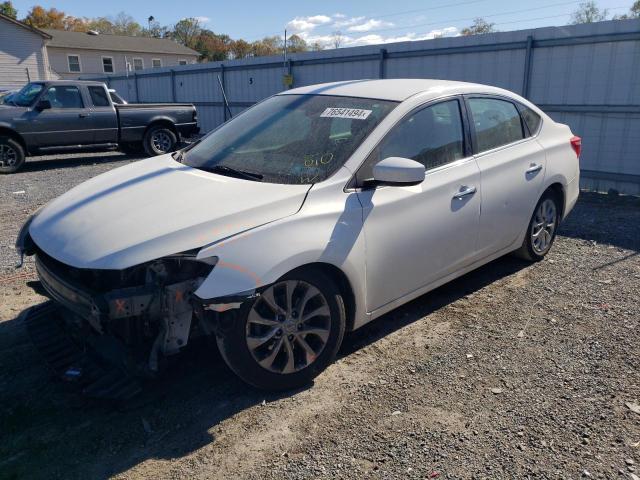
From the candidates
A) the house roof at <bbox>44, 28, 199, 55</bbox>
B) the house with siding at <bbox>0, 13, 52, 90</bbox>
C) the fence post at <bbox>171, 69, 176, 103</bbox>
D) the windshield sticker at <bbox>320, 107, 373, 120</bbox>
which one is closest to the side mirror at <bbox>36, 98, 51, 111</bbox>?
the fence post at <bbox>171, 69, 176, 103</bbox>

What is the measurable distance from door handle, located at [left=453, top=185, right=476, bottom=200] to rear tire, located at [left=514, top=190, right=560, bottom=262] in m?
1.19

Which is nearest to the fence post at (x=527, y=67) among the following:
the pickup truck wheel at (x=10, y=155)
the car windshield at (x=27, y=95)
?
the car windshield at (x=27, y=95)

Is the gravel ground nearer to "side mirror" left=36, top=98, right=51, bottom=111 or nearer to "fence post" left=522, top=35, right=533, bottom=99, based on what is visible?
"fence post" left=522, top=35, right=533, bottom=99

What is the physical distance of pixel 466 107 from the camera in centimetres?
425

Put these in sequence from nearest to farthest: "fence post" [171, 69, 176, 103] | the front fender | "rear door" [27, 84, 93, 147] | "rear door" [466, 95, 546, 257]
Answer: the front fender, "rear door" [466, 95, 546, 257], "rear door" [27, 84, 93, 147], "fence post" [171, 69, 176, 103]

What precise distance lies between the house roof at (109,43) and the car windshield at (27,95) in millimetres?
34666

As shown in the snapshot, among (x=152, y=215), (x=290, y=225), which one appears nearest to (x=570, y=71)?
(x=290, y=225)

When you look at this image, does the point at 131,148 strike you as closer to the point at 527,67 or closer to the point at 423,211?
the point at 527,67

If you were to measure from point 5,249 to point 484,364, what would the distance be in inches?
205

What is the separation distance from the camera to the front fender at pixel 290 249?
2.78m

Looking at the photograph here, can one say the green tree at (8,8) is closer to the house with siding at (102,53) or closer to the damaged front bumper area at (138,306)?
the house with siding at (102,53)

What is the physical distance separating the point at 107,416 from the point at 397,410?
5.36 ft

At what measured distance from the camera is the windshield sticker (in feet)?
12.2

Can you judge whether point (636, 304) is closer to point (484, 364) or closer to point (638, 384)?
point (638, 384)
